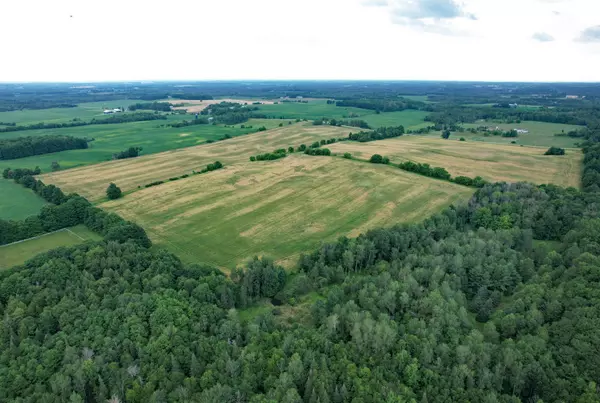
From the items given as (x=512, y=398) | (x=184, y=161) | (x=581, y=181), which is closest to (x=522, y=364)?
(x=512, y=398)

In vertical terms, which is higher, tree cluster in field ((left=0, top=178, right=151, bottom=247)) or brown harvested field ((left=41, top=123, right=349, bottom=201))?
brown harvested field ((left=41, top=123, right=349, bottom=201))

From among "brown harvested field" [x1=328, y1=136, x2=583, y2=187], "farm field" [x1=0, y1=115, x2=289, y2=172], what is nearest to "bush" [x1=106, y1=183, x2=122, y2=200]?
"farm field" [x1=0, y1=115, x2=289, y2=172]

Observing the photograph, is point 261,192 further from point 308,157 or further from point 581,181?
point 581,181

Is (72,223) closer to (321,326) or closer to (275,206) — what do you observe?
(275,206)

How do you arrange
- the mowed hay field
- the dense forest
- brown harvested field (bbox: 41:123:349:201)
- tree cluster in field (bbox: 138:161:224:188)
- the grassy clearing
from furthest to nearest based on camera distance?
brown harvested field (bbox: 41:123:349:201) → tree cluster in field (bbox: 138:161:224:188) → the mowed hay field → the grassy clearing → the dense forest

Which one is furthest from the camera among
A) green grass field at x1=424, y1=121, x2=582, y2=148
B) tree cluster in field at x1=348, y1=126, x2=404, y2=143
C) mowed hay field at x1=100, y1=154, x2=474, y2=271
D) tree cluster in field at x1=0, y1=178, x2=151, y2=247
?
tree cluster in field at x1=348, y1=126, x2=404, y2=143

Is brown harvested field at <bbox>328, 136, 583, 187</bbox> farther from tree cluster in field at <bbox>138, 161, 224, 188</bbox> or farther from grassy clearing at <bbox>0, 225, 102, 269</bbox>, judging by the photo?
→ grassy clearing at <bbox>0, 225, 102, 269</bbox>

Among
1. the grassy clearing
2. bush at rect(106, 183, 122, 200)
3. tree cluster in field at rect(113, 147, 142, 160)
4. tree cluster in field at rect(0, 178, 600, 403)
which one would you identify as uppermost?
tree cluster in field at rect(113, 147, 142, 160)
